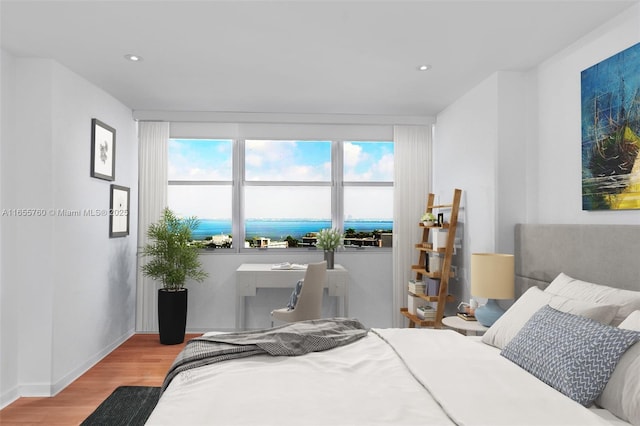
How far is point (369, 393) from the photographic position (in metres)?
1.86

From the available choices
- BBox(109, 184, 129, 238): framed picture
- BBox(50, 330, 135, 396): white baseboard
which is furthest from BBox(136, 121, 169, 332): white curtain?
BBox(50, 330, 135, 396): white baseboard

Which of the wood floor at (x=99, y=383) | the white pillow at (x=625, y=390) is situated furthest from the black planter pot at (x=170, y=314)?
the white pillow at (x=625, y=390)

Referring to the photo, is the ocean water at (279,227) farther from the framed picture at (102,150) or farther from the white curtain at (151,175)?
the framed picture at (102,150)

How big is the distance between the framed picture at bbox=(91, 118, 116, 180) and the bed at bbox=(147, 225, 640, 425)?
2445mm

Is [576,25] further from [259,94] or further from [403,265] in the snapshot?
[403,265]

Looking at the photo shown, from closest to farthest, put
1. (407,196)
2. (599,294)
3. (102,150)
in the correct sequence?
1. (599,294)
2. (102,150)
3. (407,196)

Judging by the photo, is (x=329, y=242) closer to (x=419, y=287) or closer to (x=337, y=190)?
(x=337, y=190)

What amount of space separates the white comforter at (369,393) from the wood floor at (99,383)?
173cm

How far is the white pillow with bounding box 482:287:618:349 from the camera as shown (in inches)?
85.4

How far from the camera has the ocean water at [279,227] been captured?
5582 millimetres

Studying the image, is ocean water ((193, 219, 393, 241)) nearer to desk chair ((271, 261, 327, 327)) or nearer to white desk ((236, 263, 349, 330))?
white desk ((236, 263, 349, 330))

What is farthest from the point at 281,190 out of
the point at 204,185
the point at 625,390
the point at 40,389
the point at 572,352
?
the point at 625,390

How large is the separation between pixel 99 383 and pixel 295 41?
3.17 meters

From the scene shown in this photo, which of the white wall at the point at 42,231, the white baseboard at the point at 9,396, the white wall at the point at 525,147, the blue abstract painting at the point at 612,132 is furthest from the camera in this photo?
the white wall at the point at 42,231
